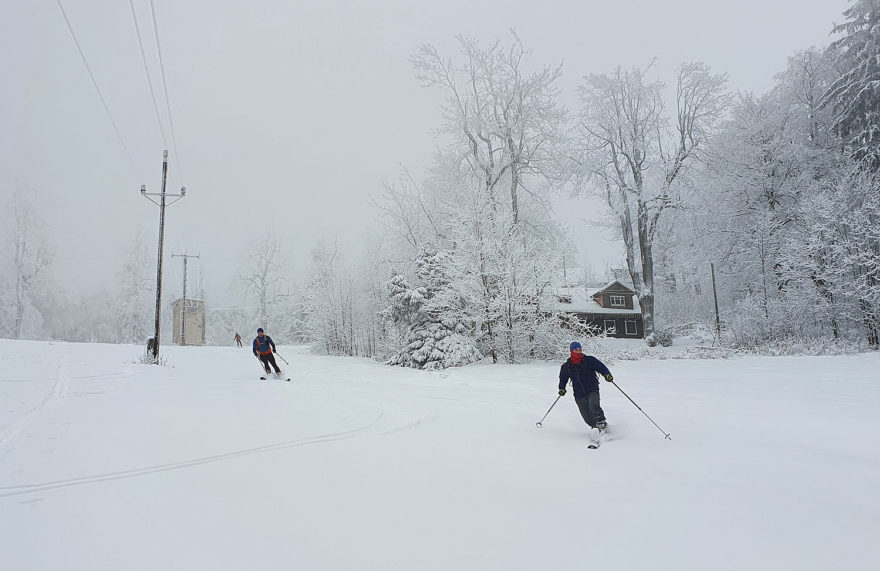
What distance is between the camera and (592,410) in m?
7.30

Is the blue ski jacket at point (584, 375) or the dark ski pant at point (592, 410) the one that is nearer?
the dark ski pant at point (592, 410)

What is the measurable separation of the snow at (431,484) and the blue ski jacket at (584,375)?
79 cm

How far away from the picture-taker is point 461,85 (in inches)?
1093

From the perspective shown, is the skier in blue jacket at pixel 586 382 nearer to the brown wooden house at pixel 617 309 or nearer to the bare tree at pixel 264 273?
the brown wooden house at pixel 617 309

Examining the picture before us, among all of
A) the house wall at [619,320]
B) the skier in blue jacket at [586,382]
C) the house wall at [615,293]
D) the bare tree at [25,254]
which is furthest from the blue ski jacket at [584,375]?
the house wall at [615,293]

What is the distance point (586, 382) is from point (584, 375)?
112 mm

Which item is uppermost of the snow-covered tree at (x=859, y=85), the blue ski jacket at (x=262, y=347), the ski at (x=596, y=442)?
the snow-covered tree at (x=859, y=85)

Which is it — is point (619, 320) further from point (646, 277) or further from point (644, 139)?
point (644, 139)

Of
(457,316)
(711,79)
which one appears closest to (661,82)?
(711,79)

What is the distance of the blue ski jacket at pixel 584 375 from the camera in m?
7.39

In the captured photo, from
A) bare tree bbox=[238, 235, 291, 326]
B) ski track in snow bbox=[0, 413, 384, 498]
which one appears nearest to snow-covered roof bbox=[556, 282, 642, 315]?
bare tree bbox=[238, 235, 291, 326]

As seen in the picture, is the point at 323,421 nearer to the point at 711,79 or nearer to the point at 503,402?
the point at 503,402

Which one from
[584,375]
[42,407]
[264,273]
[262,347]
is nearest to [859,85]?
[584,375]

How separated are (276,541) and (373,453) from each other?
2.54 metres
